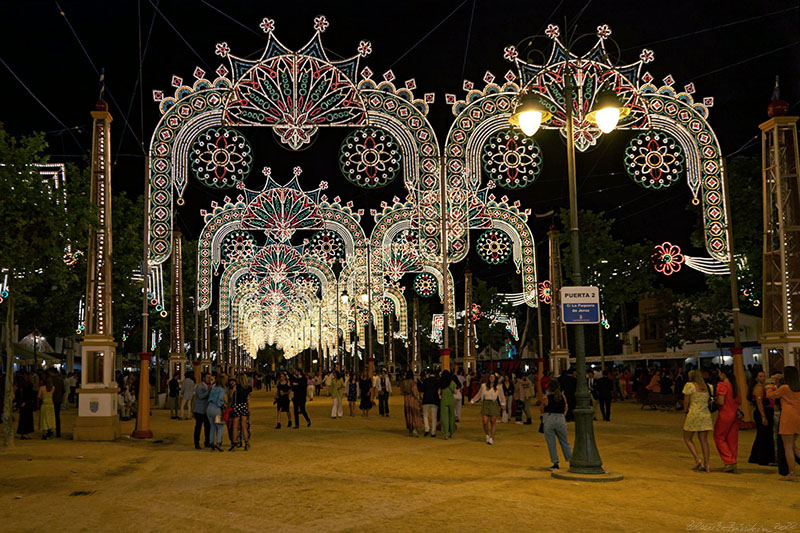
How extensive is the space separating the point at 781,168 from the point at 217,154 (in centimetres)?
1493

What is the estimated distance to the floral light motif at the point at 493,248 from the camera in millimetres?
28781

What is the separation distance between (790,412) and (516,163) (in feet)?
38.6

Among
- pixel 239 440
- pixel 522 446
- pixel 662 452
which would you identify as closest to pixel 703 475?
pixel 662 452

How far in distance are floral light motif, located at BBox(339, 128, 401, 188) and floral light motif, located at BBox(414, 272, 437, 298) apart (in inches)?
594

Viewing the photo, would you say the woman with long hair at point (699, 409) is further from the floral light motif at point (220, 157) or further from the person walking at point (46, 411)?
the person walking at point (46, 411)

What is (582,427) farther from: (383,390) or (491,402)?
(383,390)

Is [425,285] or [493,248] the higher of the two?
[493,248]

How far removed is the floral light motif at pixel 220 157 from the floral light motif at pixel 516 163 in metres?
6.83

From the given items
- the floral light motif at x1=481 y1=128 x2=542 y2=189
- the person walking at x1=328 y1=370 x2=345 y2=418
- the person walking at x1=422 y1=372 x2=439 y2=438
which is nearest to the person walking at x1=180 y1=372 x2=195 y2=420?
the person walking at x1=328 y1=370 x2=345 y2=418

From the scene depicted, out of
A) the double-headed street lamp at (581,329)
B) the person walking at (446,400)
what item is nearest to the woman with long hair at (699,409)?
the double-headed street lamp at (581,329)

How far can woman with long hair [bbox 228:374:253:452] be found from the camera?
1803cm

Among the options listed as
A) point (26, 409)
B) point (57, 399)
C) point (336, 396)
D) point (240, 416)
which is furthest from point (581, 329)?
point (336, 396)

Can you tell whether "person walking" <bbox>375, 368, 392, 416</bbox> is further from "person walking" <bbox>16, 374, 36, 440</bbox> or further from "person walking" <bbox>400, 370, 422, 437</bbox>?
"person walking" <bbox>16, 374, 36, 440</bbox>

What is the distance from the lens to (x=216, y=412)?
18.3m
